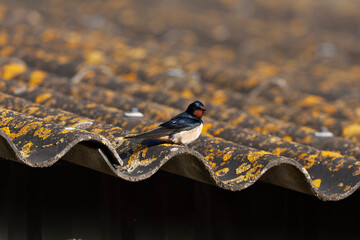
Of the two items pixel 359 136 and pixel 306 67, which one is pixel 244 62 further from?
pixel 359 136

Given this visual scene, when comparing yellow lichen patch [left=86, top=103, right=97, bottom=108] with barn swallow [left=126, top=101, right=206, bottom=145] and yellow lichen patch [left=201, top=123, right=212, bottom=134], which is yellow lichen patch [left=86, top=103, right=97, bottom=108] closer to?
yellow lichen patch [left=201, top=123, right=212, bottom=134]

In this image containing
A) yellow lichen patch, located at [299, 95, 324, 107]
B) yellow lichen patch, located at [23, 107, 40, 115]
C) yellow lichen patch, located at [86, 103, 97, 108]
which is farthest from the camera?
yellow lichen patch, located at [299, 95, 324, 107]

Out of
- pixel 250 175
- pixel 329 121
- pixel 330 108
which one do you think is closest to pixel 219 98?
Result: pixel 330 108

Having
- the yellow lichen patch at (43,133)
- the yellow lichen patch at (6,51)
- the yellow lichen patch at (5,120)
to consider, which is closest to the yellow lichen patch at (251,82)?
the yellow lichen patch at (6,51)

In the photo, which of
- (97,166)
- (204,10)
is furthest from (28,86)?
(204,10)

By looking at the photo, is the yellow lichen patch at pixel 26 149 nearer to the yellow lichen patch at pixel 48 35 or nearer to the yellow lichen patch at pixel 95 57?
the yellow lichen patch at pixel 95 57

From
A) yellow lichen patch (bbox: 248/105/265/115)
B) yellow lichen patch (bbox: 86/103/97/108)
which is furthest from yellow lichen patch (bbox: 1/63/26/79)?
yellow lichen patch (bbox: 248/105/265/115)
